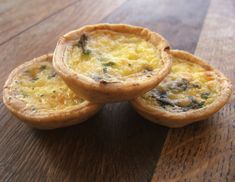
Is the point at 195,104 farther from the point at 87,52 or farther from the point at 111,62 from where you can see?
the point at 87,52

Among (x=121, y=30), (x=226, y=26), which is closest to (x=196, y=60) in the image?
(x=121, y=30)

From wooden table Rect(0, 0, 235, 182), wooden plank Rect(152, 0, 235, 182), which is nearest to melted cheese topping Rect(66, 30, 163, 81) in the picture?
wooden table Rect(0, 0, 235, 182)

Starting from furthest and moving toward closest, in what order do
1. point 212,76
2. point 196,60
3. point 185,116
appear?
point 196,60
point 212,76
point 185,116

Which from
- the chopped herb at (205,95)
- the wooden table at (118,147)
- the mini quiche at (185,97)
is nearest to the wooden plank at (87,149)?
the wooden table at (118,147)

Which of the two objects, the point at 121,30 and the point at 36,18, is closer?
the point at 121,30

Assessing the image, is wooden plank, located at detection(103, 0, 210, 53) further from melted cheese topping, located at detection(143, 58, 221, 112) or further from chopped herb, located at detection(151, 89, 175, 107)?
chopped herb, located at detection(151, 89, 175, 107)

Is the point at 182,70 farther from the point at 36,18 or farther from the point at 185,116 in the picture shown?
the point at 36,18

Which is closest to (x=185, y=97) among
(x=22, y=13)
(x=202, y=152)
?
(x=202, y=152)
